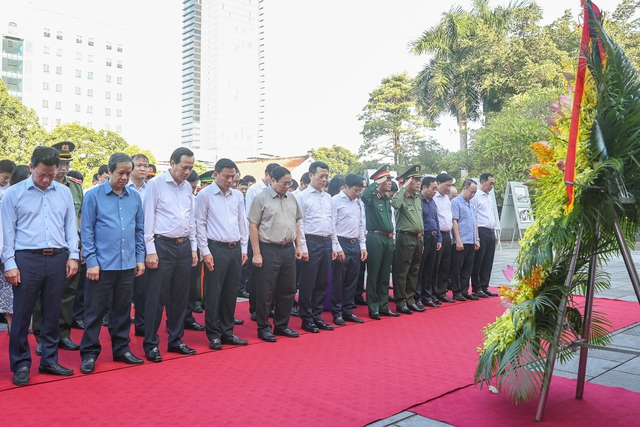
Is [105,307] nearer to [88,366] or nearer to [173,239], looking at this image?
[88,366]

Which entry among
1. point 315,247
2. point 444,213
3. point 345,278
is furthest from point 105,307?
point 444,213

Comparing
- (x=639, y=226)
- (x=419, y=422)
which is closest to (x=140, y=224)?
(x=419, y=422)

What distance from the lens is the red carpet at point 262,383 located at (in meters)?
3.04

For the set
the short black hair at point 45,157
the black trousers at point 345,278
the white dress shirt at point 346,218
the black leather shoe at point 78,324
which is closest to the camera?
the short black hair at point 45,157

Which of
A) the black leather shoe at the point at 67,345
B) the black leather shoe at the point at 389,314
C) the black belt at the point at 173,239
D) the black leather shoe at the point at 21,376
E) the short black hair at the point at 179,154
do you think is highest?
the short black hair at the point at 179,154

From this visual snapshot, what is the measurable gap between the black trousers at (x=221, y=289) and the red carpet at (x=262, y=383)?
21cm

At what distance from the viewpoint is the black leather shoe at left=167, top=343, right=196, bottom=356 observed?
4.40 meters

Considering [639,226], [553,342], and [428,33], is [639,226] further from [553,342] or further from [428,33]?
[428,33]

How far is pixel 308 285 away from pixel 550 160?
2901 millimetres

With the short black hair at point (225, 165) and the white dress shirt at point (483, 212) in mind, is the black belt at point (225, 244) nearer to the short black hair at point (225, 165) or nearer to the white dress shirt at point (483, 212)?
the short black hair at point (225, 165)

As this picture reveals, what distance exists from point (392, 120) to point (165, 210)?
2956 centimetres

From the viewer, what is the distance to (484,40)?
24.0 metres

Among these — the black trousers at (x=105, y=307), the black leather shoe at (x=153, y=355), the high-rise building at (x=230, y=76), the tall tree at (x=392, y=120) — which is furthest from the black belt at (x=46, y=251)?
the high-rise building at (x=230, y=76)

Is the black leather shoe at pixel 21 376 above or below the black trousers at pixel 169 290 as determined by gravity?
below
